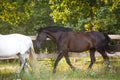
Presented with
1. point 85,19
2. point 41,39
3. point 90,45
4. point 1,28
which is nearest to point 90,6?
point 90,45

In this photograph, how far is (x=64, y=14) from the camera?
13.3 m

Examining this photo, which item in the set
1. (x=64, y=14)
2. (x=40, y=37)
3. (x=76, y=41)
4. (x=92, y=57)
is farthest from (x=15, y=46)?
(x=64, y=14)

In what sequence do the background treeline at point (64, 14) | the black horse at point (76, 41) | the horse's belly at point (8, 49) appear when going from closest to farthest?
the horse's belly at point (8, 49) < the black horse at point (76, 41) < the background treeline at point (64, 14)

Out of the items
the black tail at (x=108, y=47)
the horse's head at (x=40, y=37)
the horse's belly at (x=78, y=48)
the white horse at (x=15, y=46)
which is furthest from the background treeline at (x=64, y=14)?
the white horse at (x=15, y=46)

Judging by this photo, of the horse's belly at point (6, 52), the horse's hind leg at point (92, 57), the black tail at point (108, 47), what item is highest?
the horse's belly at point (6, 52)

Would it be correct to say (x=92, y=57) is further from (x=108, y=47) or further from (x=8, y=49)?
(x=8, y=49)

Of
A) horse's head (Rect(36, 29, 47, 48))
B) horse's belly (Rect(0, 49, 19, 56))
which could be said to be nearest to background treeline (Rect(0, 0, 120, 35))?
horse's head (Rect(36, 29, 47, 48))

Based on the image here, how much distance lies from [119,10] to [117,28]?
2009 millimetres

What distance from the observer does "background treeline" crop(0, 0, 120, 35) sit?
13.1m

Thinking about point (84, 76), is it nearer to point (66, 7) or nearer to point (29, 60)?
point (29, 60)

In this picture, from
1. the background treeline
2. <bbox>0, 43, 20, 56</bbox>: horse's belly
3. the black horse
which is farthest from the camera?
the background treeline

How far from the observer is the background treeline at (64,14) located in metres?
13.1

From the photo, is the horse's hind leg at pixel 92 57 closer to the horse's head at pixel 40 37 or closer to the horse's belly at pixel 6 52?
the horse's head at pixel 40 37

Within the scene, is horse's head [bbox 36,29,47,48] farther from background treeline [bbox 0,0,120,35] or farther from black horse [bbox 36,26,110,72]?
background treeline [bbox 0,0,120,35]
